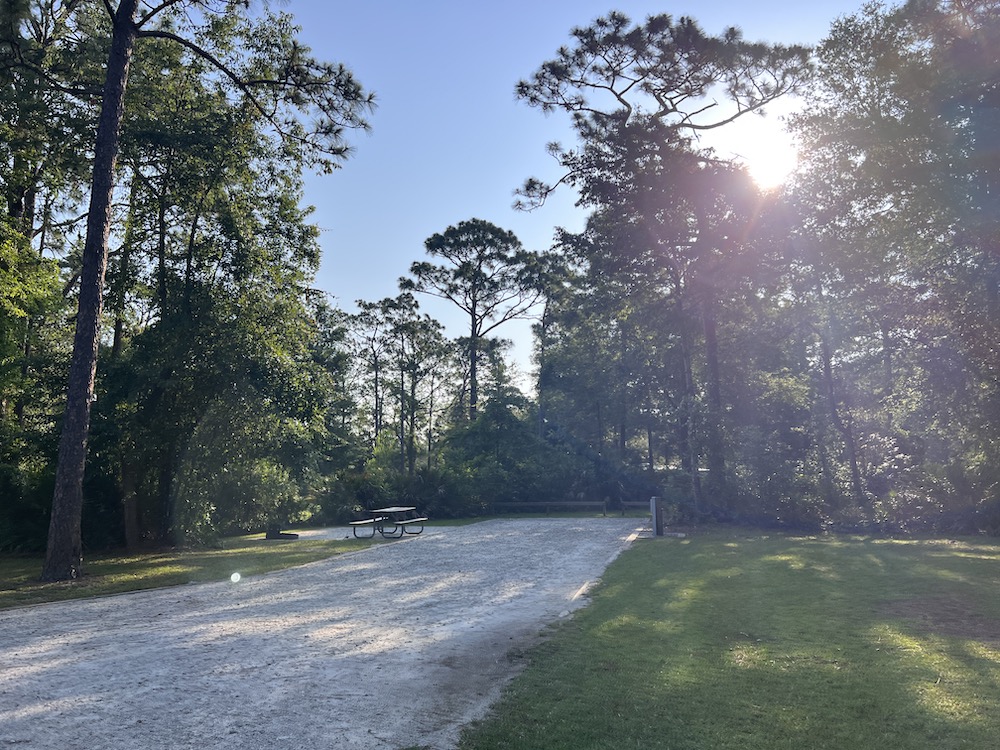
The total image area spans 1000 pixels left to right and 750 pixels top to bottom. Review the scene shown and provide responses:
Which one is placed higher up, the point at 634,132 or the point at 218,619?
the point at 634,132

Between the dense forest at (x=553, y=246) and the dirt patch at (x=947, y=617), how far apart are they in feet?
26.9

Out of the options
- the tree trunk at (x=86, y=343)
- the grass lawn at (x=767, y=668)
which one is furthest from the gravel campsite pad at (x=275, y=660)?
the tree trunk at (x=86, y=343)

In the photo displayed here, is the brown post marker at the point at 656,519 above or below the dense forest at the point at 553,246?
below

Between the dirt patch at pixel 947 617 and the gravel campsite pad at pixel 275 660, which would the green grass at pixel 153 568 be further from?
the dirt patch at pixel 947 617

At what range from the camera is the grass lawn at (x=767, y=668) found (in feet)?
13.7

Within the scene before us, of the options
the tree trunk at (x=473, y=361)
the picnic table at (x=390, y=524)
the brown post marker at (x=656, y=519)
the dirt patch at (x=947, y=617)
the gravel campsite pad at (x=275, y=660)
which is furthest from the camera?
the tree trunk at (x=473, y=361)

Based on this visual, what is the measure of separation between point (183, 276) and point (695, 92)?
1556cm

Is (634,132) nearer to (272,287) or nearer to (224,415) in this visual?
(272,287)

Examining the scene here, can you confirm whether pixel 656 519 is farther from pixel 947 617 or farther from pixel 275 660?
pixel 275 660

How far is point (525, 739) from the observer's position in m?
4.12

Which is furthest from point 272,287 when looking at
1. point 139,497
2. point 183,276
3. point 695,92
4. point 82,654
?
point 695,92

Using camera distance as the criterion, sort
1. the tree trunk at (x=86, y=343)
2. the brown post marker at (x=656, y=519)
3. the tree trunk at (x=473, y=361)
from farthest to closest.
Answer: the tree trunk at (x=473, y=361) < the brown post marker at (x=656, y=519) < the tree trunk at (x=86, y=343)

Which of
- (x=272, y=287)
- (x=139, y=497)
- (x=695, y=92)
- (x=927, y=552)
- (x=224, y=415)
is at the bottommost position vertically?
(x=927, y=552)

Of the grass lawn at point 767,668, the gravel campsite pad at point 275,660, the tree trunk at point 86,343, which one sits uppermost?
the tree trunk at point 86,343
